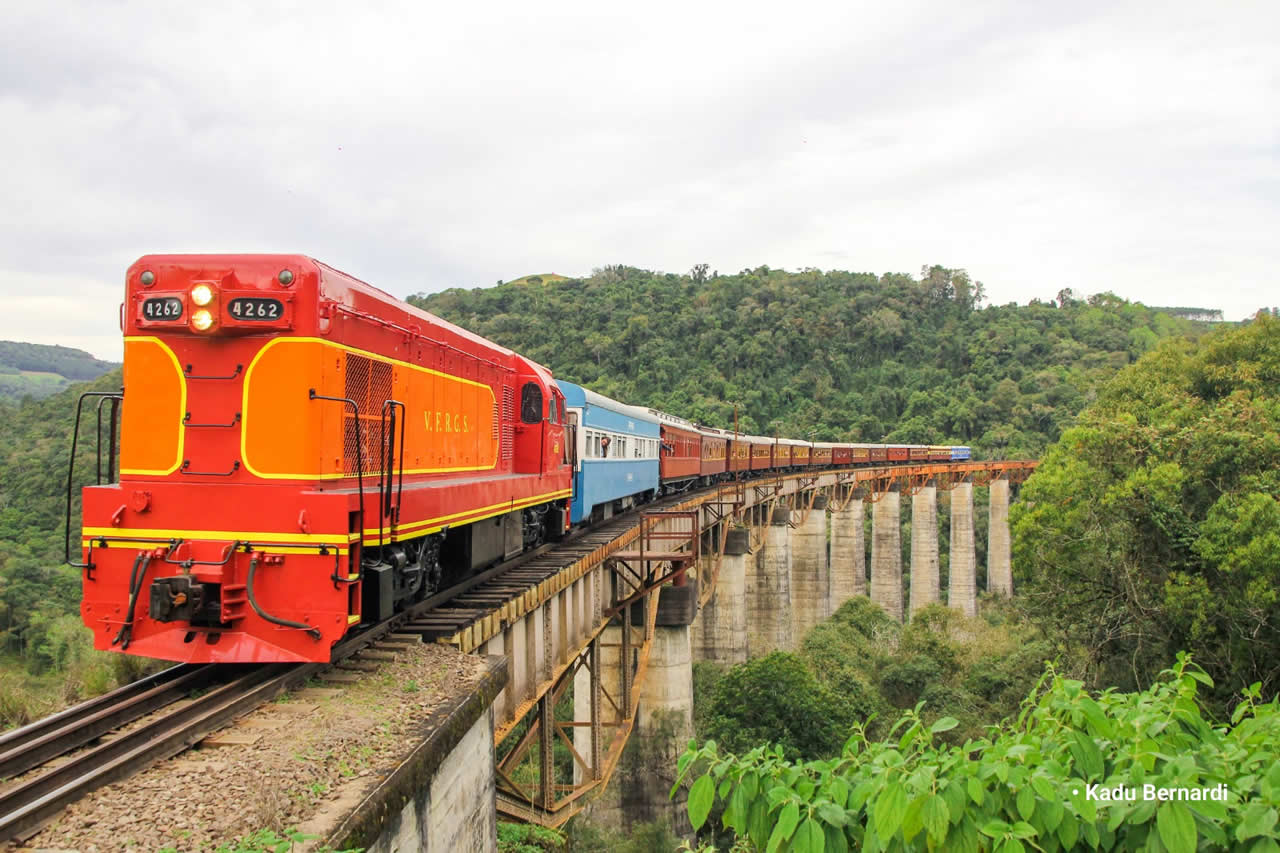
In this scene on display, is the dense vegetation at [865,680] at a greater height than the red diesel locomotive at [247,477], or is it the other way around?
the red diesel locomotive at [247,477]

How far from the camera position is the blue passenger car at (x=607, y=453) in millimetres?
17547

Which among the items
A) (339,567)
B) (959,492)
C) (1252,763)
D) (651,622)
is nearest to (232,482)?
(339,567)

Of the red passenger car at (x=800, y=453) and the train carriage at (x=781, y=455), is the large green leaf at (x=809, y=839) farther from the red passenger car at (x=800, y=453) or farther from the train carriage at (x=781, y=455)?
the red passenger car at (x=800, y=453)

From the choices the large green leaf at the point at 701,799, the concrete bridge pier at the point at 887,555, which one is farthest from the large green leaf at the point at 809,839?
the concrete bridge pier at the point at 887,555

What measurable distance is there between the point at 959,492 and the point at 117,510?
179ft

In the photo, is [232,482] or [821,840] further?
[232,482]

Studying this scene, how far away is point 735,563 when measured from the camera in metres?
34.4

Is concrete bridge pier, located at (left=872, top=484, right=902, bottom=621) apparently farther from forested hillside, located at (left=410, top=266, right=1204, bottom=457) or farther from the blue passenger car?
the blue passenger car

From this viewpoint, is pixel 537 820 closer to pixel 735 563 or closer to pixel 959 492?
pixel 735 563

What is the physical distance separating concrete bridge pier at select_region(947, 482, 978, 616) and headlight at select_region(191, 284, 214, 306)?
161 ft

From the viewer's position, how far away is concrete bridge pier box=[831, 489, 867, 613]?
50250 millimetres

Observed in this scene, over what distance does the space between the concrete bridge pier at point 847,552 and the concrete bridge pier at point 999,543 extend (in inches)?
432

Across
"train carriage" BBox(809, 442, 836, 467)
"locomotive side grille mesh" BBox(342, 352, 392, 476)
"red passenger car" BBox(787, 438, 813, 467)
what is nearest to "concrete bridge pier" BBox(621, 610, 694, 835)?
"locomotive side grille mesh" BBox(342, 352, 392, 476)

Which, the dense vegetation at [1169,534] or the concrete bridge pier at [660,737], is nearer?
the dense vegetation at [1169,534]
